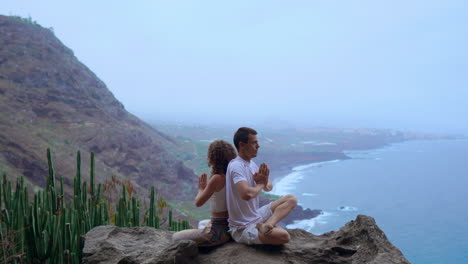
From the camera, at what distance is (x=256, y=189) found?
3316 millimetres

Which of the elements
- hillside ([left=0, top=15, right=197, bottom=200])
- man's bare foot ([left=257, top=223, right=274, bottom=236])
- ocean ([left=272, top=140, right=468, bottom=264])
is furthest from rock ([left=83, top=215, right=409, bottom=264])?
hillside ([left=0, top=15, right=197, bottom=200])

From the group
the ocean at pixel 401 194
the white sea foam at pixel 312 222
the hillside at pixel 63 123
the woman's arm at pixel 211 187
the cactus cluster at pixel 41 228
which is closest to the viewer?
the woman's arm at pixel 211 187

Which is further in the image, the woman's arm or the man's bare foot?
the woman's arm

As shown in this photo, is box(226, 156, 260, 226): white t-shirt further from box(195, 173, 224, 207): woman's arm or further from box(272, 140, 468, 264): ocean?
box(272, 140, 468, 264): ocean

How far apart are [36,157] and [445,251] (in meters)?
10.9

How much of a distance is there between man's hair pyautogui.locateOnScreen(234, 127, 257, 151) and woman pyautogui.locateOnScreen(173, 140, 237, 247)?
0.16 metres

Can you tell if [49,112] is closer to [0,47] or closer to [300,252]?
[0,47]

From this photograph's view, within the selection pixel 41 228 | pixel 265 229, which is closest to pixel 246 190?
pixel 265 229

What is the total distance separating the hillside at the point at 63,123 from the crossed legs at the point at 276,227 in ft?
29.5

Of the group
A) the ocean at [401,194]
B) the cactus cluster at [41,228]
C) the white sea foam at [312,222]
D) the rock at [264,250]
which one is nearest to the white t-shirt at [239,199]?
the rock at [264,250]

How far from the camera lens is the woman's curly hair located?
11.9 feet

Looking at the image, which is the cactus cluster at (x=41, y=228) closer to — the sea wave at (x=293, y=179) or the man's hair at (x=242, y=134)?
the man's hair at (x=242, y=134)

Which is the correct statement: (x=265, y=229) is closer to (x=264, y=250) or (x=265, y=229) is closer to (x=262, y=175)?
(x=264, y=250)

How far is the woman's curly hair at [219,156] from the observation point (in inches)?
143
